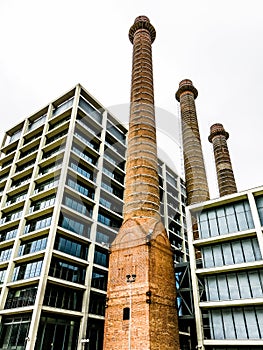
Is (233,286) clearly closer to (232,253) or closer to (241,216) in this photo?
(232,253)

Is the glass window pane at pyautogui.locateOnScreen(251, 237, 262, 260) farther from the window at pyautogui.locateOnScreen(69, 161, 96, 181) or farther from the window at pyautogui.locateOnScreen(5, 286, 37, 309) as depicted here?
the window at pyautogui.locateOnScreen(69, 161, 96, 181)

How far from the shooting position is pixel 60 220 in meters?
23.2

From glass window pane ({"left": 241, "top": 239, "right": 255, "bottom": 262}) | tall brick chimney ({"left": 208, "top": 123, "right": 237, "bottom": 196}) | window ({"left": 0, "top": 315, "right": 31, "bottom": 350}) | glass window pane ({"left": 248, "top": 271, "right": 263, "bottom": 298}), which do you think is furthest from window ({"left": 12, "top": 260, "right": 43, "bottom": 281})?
tall brick chimney ({"left": 208, "top": 123, "right": 237, "bottom": 196})

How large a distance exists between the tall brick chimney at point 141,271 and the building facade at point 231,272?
2.04 meters

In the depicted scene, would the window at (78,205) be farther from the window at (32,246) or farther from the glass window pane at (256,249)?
the glass window pane at (256,249)

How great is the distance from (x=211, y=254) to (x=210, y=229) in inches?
62.2

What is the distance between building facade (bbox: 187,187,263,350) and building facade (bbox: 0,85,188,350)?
31.5ft

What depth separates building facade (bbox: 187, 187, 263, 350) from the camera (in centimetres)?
1495

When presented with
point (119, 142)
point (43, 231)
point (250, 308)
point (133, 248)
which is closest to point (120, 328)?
point (133, 248)

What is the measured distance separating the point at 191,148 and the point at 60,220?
1576cm

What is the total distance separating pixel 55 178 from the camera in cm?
2544

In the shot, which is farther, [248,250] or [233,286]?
[248,250]

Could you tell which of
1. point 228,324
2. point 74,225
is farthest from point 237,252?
point 74,225

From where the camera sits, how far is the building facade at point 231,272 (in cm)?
1495
